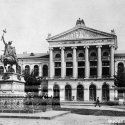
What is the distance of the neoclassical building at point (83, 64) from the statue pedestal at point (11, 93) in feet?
141

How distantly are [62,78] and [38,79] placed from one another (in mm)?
5083

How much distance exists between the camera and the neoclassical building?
213 feet

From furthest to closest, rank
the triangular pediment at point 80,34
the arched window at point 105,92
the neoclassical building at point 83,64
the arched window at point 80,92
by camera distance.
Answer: the arched window at point 80,92, the triangular pediment at point 80,34, the neoclassical building at point 83,64, the arched window at point 105,92

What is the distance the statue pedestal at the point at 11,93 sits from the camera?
71.7ft

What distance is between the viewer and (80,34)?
66500 mm

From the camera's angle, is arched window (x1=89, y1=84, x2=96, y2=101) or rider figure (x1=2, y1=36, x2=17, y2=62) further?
arched window (x1=89, y1=84, x2=96, y2=101)

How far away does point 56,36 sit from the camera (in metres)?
67.8

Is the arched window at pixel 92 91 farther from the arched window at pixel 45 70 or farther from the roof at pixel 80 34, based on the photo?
the arched window at pixel 45 70

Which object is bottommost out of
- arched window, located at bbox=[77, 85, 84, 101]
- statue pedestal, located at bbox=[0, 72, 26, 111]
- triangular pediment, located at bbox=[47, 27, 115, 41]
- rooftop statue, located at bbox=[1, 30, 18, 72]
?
arched window, located at bbox=[77, 85, 84, 101]

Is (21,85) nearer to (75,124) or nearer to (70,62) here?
(75,124)

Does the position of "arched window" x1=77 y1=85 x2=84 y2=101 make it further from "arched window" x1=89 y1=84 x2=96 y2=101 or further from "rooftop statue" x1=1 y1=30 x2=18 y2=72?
"rooftop statue" x1=1 y1=30 x2=18 y2=72

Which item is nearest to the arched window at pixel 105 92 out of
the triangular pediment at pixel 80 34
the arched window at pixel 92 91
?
the arched window at pixel 92 91

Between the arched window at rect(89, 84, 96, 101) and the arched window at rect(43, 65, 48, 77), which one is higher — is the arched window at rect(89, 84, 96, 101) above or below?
below

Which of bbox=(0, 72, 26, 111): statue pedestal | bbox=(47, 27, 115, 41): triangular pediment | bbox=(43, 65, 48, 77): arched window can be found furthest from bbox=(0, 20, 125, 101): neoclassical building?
bbox=(0, 72, 26, 111): statue pedestal
